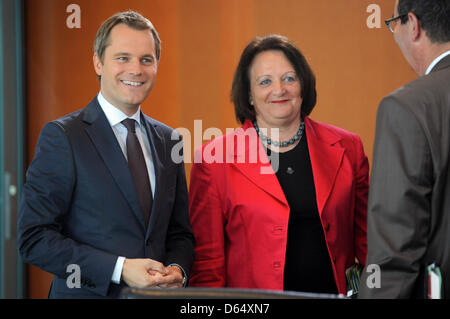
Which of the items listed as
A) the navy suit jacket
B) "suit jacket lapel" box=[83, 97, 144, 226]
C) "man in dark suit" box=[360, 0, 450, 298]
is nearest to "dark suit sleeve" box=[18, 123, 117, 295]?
the navy suit jacket

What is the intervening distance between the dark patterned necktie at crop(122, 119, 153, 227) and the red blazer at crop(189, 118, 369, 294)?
40 centimetres

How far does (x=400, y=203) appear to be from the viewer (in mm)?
1404

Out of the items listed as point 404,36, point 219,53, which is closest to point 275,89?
point 404,36

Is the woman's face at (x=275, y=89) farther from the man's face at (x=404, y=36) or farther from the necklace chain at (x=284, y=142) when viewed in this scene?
the man's face at (x=404, y=36)

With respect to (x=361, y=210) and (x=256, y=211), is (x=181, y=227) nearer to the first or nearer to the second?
(x=256, y=211)

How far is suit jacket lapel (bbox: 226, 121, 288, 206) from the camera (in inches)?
87.2

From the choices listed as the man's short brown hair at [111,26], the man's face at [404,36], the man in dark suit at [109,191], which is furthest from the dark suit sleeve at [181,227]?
the man's face at [404,36]

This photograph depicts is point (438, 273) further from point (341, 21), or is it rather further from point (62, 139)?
point (341, 21)

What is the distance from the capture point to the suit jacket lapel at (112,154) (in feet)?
6.03

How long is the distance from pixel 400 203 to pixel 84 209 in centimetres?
107

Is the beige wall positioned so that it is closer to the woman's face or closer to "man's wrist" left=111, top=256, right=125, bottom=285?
the woman's face

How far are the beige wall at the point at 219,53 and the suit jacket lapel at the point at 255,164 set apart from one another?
1.13 meters
